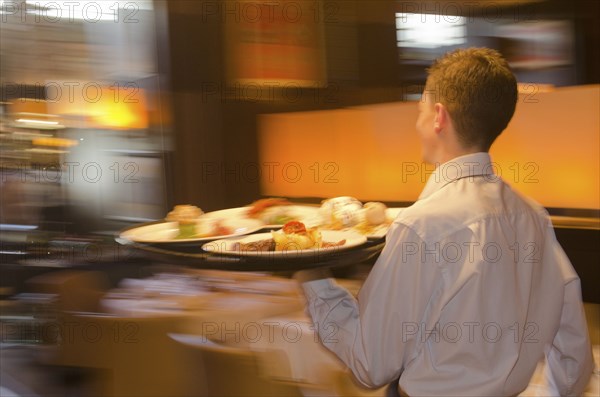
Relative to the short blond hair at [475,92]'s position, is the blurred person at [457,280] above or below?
below

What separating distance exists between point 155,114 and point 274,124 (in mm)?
687

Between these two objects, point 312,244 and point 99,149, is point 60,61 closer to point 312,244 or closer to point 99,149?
point 99,149

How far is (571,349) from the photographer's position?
4.33ft

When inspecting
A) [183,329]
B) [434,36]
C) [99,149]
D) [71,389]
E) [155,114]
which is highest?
[434,36]

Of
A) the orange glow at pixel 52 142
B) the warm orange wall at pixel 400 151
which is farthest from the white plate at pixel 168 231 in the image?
the warm orange wall at pixel 400 151

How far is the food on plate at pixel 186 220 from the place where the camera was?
45.2 inches

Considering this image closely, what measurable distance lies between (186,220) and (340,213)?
31 centimetres

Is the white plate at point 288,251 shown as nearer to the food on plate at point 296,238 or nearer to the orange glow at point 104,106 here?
the food on plate at point 296,238

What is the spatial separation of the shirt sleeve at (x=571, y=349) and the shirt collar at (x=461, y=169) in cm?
27

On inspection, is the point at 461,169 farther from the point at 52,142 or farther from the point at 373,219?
the point at 52,142

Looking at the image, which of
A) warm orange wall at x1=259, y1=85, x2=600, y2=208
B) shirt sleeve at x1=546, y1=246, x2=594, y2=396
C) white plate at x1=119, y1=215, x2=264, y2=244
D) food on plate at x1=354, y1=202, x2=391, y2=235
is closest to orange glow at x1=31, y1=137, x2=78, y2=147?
white plate at x1=119, y1=215, x2=264, y2=244

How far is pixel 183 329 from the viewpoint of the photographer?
57.5 inches

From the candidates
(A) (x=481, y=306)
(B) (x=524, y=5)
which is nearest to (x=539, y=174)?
(B) (x=524, y=5)

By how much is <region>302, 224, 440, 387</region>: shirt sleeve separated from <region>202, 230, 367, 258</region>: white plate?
0.24ft
